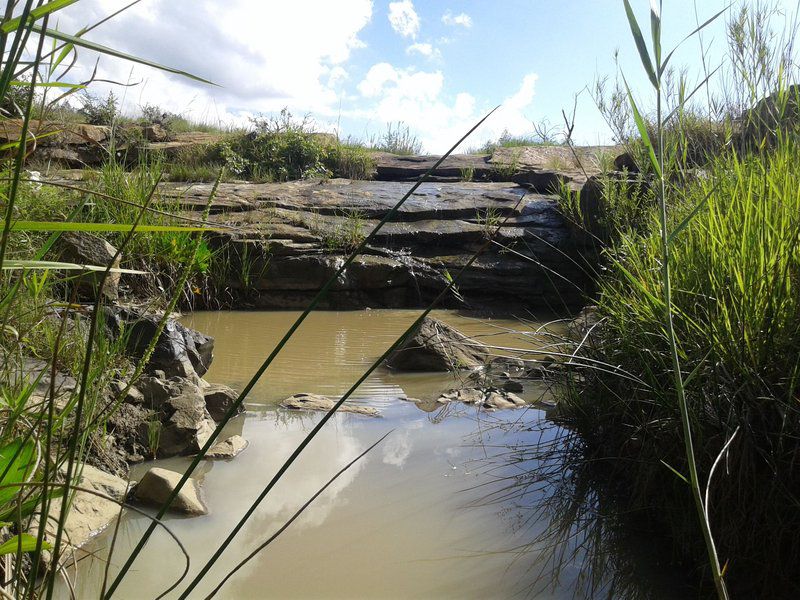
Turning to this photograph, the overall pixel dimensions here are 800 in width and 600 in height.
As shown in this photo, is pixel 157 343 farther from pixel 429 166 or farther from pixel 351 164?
pixel 351 164

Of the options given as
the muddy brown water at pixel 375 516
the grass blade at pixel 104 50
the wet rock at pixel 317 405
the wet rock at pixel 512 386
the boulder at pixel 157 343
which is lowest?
the muddy brown water at pixel 375 516

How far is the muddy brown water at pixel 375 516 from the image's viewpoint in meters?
1.90

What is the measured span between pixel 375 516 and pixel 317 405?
131cm

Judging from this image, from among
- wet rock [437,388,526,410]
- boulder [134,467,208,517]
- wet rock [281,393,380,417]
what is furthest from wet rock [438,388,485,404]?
boulder [134,467,208,517]

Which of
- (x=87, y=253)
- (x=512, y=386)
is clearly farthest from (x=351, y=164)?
(x=512, y=386)

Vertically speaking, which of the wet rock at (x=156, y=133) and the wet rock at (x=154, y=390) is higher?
the wet rock at (x=156, y=133)

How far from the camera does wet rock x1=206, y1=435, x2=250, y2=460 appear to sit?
9.18 ft

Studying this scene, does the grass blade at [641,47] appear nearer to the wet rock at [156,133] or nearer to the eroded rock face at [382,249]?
the eroded rock face at [382,249]

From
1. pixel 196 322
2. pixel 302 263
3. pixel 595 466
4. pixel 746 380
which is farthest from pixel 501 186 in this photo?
pixel 746 380

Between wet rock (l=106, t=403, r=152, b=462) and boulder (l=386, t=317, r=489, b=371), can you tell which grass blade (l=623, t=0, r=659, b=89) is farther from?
boulder (l=386, t=317, r=489, b=371)

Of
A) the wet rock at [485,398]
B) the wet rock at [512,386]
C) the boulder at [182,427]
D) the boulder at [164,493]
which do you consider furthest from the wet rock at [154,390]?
the wet rock at [512,386]

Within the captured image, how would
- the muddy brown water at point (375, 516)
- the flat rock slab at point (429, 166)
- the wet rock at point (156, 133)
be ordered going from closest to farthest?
the muddy brown water at point (375, 516)
the flat rock slab at point (429, 166)
the wet rock at point (156, 133)

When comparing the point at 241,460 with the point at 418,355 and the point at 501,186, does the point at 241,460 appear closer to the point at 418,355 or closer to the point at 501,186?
the point at 418,355

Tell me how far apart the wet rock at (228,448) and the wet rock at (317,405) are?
0.55 m
